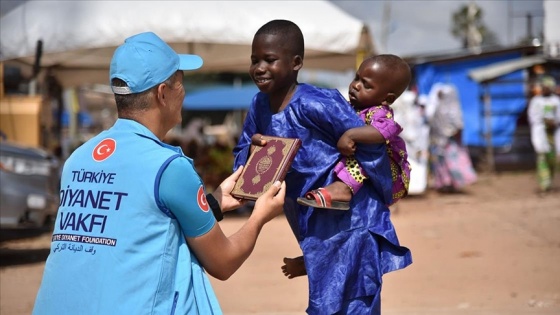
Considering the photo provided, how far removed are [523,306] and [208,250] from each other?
4.07 meters

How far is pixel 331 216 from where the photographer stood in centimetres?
326

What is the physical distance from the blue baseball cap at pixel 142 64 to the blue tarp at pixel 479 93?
57.0ft

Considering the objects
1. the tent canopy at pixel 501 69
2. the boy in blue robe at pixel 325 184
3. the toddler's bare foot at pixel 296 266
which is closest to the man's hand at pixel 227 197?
Answer: the boy in blue robe at pixel 325 184

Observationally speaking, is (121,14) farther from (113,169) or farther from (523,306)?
(113,169)

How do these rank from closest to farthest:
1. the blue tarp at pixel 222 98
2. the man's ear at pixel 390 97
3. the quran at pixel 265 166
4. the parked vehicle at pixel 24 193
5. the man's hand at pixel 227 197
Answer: the quran at pixel 265 166 < the man's hand at pixel 227 197 < the man's ear at pixel 390 97 < the parked vehicle at pixel 24 193 < the blue tarp at pixel 222 98

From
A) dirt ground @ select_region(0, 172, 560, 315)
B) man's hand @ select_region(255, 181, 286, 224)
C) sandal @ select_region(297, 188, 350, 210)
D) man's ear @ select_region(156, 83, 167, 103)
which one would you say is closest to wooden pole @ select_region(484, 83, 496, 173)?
dirt ground @ select_region(0, 172, 560, 315)

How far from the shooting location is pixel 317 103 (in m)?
3.15

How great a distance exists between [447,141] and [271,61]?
11651 millimetres

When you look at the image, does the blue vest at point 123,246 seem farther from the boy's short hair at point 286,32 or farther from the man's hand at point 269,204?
the boy's short hair at point 286,32

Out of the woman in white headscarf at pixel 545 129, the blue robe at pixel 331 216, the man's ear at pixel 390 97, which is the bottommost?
the woman in white headscarf at pixel 545 129

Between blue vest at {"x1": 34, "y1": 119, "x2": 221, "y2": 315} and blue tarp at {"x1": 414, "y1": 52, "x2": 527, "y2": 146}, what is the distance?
17.5m

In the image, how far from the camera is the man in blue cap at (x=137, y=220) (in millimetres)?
2307

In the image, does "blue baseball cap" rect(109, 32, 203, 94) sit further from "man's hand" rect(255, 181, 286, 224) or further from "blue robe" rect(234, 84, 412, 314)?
"blue robe" rect(234, 84, 412, 314)

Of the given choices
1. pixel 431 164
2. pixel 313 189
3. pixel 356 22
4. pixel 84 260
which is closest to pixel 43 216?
pixel 356 22
